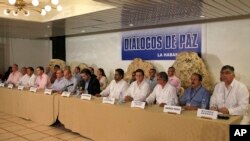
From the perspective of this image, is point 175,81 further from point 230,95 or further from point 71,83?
point 71,83

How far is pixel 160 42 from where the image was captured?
648cm

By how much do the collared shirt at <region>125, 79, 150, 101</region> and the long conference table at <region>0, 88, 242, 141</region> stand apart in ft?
1.90

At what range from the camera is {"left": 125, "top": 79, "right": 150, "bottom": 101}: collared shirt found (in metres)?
3.98

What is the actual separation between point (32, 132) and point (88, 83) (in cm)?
130

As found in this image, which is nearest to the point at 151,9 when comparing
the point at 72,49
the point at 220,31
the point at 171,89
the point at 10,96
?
the point at 171,89

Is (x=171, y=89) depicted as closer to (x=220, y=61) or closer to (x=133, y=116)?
(x=133, y=116)

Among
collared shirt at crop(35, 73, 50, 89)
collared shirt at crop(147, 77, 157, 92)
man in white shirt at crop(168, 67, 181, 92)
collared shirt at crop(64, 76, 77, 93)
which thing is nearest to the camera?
collared shirt at crop(64, 76, 77, 93)

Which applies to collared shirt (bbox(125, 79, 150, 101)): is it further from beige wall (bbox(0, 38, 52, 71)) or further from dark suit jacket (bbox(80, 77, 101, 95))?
beige wall (bbox(0, 38, 52, 71))

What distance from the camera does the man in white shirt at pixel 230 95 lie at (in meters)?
3.11

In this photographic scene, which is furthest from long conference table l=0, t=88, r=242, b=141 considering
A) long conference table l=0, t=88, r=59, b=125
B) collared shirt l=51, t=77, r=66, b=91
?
collared shirt l=51, t=77, r=66, b=91

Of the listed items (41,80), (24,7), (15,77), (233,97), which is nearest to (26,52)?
(15,77)

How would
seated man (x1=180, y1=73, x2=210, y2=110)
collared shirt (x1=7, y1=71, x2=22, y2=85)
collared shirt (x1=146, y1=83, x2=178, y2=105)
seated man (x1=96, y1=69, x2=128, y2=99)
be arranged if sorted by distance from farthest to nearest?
collared shirt (x1=7, y1=71, x2=22, y2=85) < seated man (x1=96, y1=69, x2=128, y2=99) < collared shirt (x1=146, y1=83, x2=178, y2=105) < seated man (x1=180, y1=73, x2=210, y2=110)

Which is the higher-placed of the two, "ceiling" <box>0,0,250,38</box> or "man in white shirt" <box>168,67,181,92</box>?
"ceiling" <box>0,0,250,38</box>

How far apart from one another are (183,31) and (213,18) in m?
0.80
